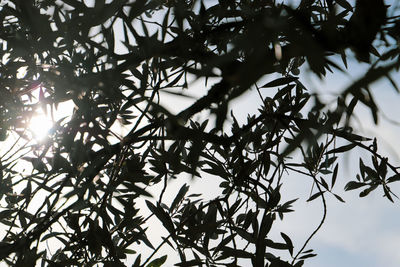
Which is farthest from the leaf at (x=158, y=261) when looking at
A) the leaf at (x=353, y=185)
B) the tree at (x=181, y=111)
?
the leaf at (x=353, y=185)

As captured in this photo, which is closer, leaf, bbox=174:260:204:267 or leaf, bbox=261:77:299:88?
leaf, bbox=174:260:204:267

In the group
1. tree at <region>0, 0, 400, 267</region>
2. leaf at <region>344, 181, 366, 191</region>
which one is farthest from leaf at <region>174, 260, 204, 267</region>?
leaf at <region>344, 181, 366, 191</region>

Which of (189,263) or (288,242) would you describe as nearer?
(189,263)

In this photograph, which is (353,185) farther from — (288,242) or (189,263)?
(189,263)

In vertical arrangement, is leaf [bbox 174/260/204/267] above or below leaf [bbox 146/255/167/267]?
below

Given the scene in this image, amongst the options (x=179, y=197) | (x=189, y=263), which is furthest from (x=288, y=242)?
(x=179, y=197)

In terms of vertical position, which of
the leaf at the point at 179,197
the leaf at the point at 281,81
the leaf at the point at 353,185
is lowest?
the leaf at the point at 353,185

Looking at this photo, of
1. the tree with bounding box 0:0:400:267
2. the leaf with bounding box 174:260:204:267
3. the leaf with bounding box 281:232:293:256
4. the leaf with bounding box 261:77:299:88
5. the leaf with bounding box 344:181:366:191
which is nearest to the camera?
the tree with bounding box 0:0:400:267

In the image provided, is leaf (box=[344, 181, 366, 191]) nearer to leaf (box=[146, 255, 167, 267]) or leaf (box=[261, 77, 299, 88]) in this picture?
leaf (box=[261, 77, 299, 88])

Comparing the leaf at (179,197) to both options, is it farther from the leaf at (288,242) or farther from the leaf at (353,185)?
the leaf at (353,185)

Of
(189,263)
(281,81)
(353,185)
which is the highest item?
A: (281,81)

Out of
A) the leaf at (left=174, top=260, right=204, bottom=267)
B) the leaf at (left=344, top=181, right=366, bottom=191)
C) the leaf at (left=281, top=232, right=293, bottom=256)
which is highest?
the leaf at (left=344, top=181, right=366, bottom=191)

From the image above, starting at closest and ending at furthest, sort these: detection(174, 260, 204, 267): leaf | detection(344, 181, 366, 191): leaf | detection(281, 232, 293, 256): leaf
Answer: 1. detection(174, 260, 204, 267): leaf
2. detection(281, 232, 293, 256): leaf
3. detection(344, 181, 366, 191): leaf

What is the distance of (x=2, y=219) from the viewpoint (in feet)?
7.50
